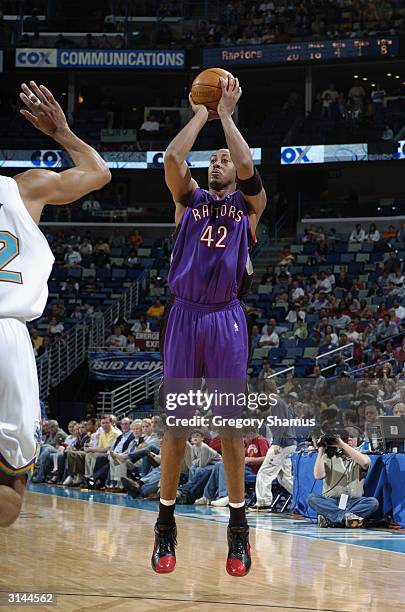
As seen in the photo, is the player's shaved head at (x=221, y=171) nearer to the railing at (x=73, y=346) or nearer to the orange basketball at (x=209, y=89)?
the orange basketball at (x=209, y=89)

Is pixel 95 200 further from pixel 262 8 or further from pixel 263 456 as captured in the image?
pixel 263 456

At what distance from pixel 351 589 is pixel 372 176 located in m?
26.7

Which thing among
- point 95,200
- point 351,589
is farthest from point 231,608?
point 95,200

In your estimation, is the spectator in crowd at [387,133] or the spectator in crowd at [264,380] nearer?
the spectator in crowd at [264,380]

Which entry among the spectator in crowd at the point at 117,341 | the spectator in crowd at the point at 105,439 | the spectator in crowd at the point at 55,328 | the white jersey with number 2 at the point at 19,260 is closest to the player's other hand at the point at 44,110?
the white jersey with number 2 at the point at 19,260

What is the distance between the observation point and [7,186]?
4434 millimetres

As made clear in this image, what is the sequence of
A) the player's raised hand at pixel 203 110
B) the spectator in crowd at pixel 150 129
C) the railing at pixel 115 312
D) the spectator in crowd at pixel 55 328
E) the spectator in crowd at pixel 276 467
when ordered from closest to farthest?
1. the player's raised hand at pixel 203 110
2. the spectator in crowd at pixel 276 467
3. the spectator in crowd at pixel 55 328
4. the railing at pixel 115 312
5. the spectator in crowd at pixel 150 129

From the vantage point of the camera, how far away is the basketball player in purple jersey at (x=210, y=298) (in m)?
5.94

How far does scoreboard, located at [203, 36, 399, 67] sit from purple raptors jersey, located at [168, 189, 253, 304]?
2424 cm

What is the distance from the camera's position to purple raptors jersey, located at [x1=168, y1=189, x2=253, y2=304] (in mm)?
6039

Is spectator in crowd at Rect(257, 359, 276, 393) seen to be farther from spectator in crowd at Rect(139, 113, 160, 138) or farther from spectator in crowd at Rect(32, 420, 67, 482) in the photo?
spectator in crowd at Rect(139, 113, 160, 138)

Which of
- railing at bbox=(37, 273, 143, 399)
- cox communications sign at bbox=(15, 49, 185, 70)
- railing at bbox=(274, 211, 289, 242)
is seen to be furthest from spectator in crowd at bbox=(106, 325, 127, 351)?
cox communications sign at bbox=(15, 49, 185, 70)

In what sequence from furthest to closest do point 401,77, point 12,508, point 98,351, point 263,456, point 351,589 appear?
point 401,77 < point 98,351 < point 263,456 < point 351,589 < point 12,508

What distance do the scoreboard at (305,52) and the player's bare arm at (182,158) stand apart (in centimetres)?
2423
